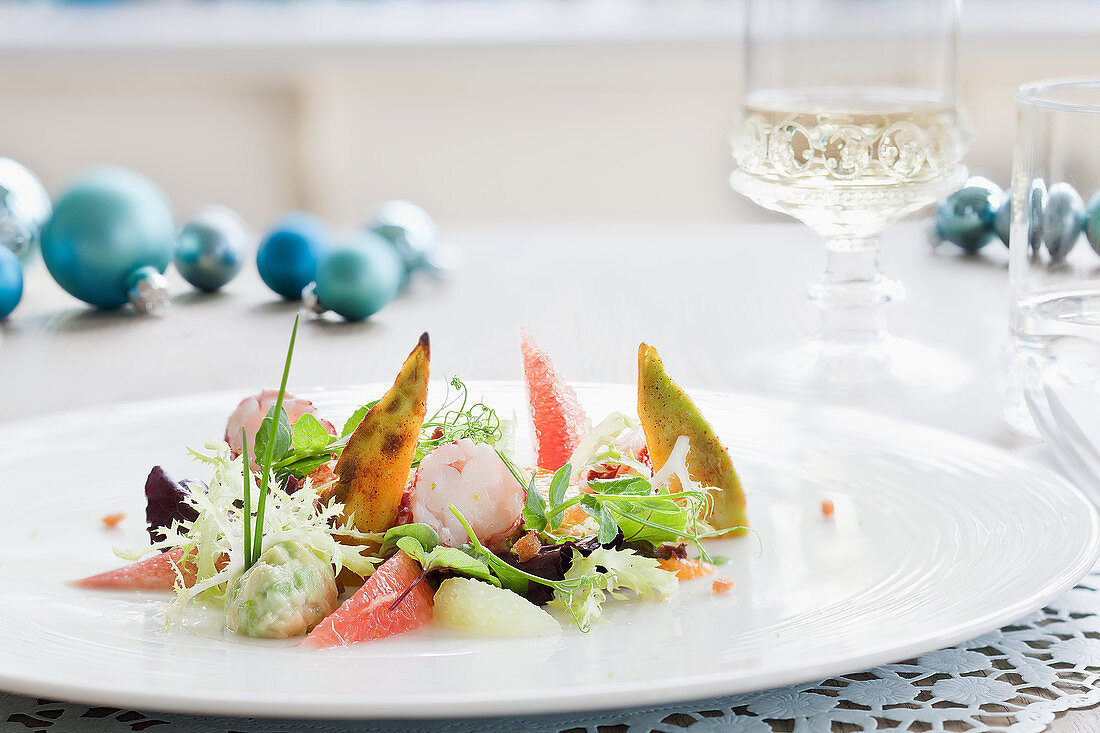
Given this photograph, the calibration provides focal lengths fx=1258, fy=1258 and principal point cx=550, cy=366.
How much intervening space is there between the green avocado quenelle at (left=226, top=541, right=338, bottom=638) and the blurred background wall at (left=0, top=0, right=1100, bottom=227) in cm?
315

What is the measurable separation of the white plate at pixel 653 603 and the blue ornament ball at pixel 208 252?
0.69 meters

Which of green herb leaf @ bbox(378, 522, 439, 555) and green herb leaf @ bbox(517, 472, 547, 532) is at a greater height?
green herb leaf @ bbox(517, 472, 547, 532)

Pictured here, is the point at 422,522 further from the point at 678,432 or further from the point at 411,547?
Result: the point at 678,432

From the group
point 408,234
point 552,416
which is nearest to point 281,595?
point 552,416

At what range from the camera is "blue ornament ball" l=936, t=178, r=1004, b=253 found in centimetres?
179

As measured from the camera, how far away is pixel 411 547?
75cm

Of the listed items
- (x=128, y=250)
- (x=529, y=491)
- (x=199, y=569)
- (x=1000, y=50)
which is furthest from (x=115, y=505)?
(x=1000, y=50)

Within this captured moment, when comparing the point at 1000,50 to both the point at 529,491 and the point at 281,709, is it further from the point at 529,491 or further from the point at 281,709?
the point at 281,709

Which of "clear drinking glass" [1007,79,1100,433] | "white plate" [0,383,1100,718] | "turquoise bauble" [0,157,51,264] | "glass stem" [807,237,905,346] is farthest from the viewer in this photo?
"turquoise bauble" [0,157,51,264]

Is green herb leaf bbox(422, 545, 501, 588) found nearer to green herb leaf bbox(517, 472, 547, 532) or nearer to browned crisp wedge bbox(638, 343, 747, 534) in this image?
green herb leaf bbox(517, 472, 547, 532)

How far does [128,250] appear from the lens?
167cm

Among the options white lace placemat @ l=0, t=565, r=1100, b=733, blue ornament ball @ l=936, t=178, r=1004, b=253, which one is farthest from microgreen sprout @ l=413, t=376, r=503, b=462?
blue ornament ball @ l=936, t=178, r=1004, b=253

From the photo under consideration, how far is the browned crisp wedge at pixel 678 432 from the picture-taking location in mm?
877

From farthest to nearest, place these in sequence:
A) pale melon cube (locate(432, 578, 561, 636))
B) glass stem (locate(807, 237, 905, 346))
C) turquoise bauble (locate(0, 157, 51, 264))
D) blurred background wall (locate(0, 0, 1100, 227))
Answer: blurred background wall (locate(0, 0, 1100, 227)) → turquoise bauble (locate(0, 157, 51, 264)) → glass stem (locate(807, 237, 905, 346)) → pale melon cube (locate(432, 578, 561, 636))
